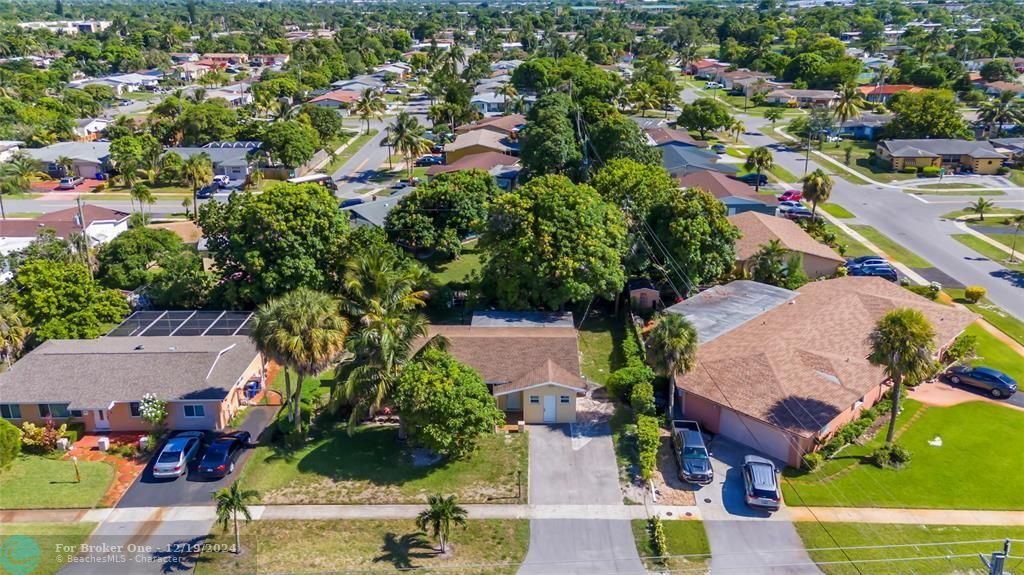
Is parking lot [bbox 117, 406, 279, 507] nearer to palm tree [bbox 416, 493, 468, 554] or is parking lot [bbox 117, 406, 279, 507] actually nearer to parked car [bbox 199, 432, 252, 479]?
parked car [bbox 199, 432, 252, 479]

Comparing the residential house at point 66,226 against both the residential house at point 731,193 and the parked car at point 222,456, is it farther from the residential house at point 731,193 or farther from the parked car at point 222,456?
the residential house at point 731,193

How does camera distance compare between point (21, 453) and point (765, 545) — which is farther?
point (21, 453)

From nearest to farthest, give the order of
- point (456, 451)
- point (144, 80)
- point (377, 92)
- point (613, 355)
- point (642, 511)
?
point (642, 511)
point (456, 451)
point (613, 355)
point (377, 92)
point (144, 80)

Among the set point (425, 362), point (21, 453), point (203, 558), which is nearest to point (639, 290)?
point (425, 362)

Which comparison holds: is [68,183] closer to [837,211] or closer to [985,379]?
[837,211]

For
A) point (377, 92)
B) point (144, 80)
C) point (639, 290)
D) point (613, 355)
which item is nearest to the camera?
point (613, 355)

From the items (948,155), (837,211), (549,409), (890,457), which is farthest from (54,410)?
(948,155)

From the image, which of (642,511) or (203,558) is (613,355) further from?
(203,558)
